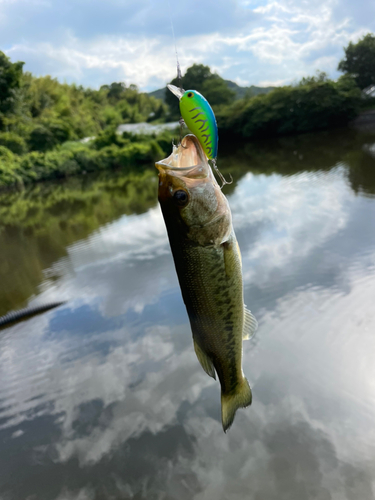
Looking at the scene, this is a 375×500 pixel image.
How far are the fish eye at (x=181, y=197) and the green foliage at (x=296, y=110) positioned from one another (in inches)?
1605

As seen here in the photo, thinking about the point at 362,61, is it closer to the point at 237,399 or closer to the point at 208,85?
the point at 208,85

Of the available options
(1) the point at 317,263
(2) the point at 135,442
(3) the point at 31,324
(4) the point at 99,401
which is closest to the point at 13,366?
(3) the point at 31,324

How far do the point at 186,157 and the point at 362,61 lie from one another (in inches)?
2133

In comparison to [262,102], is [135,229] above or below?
below

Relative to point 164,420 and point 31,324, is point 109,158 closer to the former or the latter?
point 31,324

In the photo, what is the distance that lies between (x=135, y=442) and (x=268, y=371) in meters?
2.37

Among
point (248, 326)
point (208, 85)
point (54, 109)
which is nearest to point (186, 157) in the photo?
point (248, 326)

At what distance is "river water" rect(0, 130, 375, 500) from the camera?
460cm

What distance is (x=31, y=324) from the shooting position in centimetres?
856

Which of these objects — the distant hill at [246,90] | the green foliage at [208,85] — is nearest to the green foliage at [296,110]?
the distant hill at [246,90]

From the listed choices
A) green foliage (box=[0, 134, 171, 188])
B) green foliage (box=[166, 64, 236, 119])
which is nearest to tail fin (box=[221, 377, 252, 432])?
green foliage (box=[0, 134, 171, 188])

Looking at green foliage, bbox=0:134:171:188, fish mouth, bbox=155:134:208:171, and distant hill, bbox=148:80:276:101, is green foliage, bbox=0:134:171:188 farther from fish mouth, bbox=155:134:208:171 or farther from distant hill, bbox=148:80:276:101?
fish mouth, bbox=155:134:208:171

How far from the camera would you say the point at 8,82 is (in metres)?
36.8

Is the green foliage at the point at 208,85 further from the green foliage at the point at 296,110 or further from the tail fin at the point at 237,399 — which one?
the tail fin at the point at 237,399
